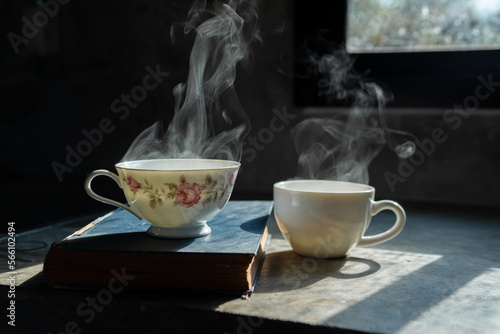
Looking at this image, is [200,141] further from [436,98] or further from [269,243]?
[436,98]

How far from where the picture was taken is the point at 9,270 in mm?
649

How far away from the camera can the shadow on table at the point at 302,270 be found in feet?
1.97

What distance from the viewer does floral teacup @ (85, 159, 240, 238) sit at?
0.59m

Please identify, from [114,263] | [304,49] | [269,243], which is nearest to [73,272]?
[114,263]

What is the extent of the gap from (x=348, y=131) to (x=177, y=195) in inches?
30.1

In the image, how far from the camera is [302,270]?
0.65m

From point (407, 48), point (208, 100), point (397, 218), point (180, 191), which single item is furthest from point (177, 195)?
point (407, 48)

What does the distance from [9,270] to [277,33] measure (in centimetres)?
94

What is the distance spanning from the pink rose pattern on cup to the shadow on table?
134mm

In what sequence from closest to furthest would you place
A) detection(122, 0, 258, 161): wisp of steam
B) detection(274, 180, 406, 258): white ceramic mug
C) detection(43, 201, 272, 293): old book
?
detection(43, 201, 272, 293): old book → detection(274, 180, 406, 258): white ceramic mug → detection(122, 0, 258, 161): wisp of steam

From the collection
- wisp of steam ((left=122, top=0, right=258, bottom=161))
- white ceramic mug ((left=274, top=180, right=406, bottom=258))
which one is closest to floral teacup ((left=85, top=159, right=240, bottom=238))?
white ceramic mug ((left=274, top=180, right=406, bottom=258))

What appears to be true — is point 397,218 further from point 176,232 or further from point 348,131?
point 348,131

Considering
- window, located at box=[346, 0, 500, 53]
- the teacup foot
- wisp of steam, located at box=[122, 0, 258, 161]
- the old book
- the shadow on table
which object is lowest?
the shadow on table

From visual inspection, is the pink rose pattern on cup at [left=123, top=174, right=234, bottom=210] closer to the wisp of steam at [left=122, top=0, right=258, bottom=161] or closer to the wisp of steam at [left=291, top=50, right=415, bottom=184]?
the wisp of steam at [left=122, top=0, right=258, bottom=161]
